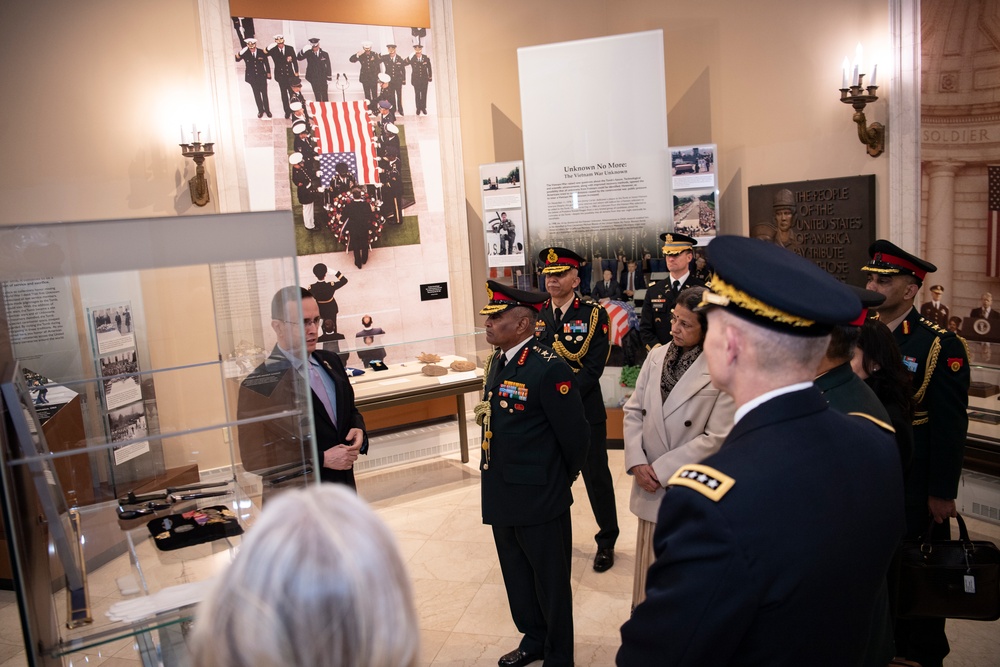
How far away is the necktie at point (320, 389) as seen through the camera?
3.64 m

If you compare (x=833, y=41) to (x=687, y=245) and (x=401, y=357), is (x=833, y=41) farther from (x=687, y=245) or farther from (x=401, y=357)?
(x=401, y=357)

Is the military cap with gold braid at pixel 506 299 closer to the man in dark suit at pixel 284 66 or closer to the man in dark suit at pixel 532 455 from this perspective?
the man in dark suit at pixel 532 455

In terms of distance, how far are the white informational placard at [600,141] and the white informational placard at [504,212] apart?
6.6 inches

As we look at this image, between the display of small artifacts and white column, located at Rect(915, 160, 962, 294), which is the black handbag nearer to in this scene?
the display of small artifacts

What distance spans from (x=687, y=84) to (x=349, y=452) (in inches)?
220

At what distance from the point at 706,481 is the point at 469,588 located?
10.8ft

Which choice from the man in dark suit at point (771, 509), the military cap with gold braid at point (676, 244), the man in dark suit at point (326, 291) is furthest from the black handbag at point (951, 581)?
the man in dark suit at point (326, 291)

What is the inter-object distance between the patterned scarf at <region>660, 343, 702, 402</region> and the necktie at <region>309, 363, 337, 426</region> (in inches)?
59.8

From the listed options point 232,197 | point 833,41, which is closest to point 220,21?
point 232,197

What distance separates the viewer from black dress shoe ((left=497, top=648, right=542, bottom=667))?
3.68m

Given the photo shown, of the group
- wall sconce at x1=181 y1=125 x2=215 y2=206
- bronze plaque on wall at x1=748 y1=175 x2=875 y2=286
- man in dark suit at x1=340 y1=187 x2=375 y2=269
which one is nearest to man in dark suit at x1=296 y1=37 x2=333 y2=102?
man in dark suit at x1=340 y1=187 x2=375 y2=269

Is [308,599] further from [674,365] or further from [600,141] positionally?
[600,141]

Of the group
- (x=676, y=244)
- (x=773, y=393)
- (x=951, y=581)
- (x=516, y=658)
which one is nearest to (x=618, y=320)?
(x=676, y=244)

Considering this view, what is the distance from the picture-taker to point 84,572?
2.03 metres
